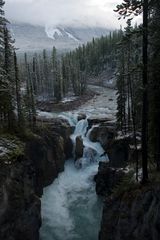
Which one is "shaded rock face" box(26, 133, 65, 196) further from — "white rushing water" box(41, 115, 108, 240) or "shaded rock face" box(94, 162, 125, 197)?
"shaded rock face" box(94, 162, 125, 197)

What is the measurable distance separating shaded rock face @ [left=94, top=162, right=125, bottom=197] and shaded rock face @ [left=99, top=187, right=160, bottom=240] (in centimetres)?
1595

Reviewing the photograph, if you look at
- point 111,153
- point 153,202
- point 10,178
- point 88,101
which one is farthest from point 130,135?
point 88,101

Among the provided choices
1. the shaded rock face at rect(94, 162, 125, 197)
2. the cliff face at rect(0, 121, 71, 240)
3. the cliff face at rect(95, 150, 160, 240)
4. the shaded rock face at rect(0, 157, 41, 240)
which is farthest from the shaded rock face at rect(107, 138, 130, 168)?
the cliff face at rect(95, 150, 160, 240)

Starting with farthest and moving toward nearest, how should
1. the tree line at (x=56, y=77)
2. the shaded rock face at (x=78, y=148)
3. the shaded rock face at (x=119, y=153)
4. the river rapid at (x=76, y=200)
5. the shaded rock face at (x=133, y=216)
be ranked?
the tree line at (x=56, y=77) < the shaded rock face at (x=78, y=148) < the shaded rock face at (x=119, y=153) < the river rapid at (x=76, y=200) < the shaded rock face at (x=133, y=216)

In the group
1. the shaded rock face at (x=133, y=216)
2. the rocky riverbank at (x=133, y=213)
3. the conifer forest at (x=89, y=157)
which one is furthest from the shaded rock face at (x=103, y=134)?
the shaded rock face at (x=133, y=216)

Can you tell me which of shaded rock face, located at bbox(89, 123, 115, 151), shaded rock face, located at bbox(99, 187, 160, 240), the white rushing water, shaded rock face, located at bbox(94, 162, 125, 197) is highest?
shaded rock face, located at bbox(99, 187, 160, 240)

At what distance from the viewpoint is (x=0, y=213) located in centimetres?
3086

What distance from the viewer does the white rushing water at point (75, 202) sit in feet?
132

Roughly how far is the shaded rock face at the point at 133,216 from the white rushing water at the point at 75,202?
977 cm

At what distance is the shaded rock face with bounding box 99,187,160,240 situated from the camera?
2300 centimetres

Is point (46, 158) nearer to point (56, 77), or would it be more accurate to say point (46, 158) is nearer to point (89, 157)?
point (89, 157)

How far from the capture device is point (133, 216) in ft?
84.5

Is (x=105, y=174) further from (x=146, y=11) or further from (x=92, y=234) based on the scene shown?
(x=146, y=11)

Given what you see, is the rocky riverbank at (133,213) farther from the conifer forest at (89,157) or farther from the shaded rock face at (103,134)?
the shaded rock face at (103,134)
